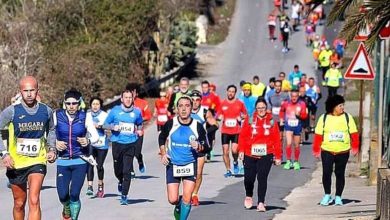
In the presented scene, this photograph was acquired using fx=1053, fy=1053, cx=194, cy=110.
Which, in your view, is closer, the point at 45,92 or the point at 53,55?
the point at 45,92

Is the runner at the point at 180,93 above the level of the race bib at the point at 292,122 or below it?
above

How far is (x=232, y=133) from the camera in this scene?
858 inches

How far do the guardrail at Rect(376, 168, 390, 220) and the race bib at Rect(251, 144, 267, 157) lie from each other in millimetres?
2462

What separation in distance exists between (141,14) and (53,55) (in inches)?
248

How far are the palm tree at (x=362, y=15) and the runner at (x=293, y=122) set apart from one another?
1040 centimetres

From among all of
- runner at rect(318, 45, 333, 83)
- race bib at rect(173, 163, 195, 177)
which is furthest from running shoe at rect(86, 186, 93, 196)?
runner at rect(318, 45, 333, 83)

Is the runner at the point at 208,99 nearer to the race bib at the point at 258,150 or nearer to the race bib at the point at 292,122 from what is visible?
the race bib at the point at 292,122

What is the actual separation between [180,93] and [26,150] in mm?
9090

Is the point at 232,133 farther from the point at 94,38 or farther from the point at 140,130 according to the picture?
the point at 94,38

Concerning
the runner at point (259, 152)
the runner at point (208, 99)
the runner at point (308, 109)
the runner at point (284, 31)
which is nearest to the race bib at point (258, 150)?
the runner at point (259, 152)

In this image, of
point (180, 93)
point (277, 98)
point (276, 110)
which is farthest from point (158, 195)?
point (277, 98)

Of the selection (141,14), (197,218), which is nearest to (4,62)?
(141,14)

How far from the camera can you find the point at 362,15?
12.3 m

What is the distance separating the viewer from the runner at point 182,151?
43.5ft
